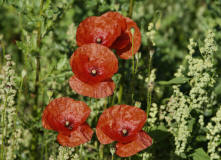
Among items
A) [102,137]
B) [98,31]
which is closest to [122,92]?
[98,31]

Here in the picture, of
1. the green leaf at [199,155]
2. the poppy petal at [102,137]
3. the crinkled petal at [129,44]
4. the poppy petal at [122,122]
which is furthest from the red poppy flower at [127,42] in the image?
the green leaf at [199,155]

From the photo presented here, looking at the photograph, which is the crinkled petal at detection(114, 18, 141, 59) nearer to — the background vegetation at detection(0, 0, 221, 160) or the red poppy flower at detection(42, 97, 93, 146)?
the background vegetation at detection(0, 0, 221, 160)

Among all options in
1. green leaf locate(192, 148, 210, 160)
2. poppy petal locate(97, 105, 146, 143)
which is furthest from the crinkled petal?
green leaf locate(192, 148, 210, 160)

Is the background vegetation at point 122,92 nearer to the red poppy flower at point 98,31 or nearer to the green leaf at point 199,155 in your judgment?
the green leaf at point 199,155

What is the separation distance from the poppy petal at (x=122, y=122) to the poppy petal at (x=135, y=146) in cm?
2

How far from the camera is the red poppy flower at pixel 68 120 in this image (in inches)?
53.7

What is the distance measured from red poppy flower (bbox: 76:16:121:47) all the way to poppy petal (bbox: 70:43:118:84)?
0.35ft

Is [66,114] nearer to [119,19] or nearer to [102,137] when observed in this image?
[102,137]

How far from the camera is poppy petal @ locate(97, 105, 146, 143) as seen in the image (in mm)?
1344

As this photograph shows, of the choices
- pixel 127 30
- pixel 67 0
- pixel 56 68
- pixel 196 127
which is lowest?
pixel 196 127

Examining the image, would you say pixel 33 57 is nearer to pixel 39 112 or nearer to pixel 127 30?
pixel 39 112

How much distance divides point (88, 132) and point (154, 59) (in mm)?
1192

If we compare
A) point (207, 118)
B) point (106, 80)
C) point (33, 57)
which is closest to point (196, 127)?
point (207, 118)

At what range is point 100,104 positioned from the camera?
2033 mm
